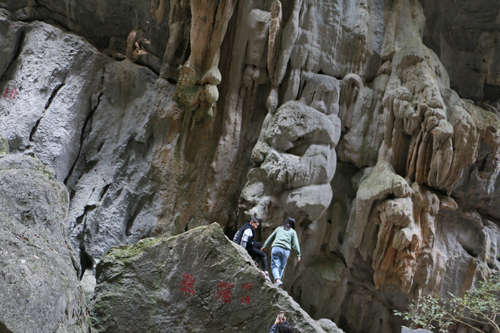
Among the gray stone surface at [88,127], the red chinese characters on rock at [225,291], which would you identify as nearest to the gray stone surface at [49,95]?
the gray stone surface at [88,127]

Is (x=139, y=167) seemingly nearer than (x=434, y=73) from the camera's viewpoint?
Yes

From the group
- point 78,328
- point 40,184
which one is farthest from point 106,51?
point 78,328

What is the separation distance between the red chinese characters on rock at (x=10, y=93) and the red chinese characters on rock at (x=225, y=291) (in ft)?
20.4

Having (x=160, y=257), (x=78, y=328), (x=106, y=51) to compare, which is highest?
(x=106, y=51)

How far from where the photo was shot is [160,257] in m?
5.66

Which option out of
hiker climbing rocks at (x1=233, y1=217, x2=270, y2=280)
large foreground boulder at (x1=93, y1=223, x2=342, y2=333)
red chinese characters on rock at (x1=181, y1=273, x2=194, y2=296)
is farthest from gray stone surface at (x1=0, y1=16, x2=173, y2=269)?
red chinese characters on rock at (x1=181, y1=273, x2=194, y2=296)

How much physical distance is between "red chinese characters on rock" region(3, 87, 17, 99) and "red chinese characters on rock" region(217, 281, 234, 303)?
20.4 feet

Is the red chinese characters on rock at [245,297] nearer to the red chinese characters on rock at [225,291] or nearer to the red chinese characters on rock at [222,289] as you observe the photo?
the red chinese characters on rock at [222,289]

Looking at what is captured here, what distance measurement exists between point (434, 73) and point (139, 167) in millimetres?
7313

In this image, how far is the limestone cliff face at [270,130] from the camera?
9086mm

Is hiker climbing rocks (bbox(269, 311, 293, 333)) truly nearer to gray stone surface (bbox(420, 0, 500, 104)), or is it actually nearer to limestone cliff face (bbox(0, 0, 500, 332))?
limestone cliff face (bbox(0, 0, 500, 332))

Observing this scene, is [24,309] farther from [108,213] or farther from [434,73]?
[434,73]

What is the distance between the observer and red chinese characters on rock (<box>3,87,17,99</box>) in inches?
346

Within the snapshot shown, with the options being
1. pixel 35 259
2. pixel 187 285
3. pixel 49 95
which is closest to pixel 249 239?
pixel 187 285
